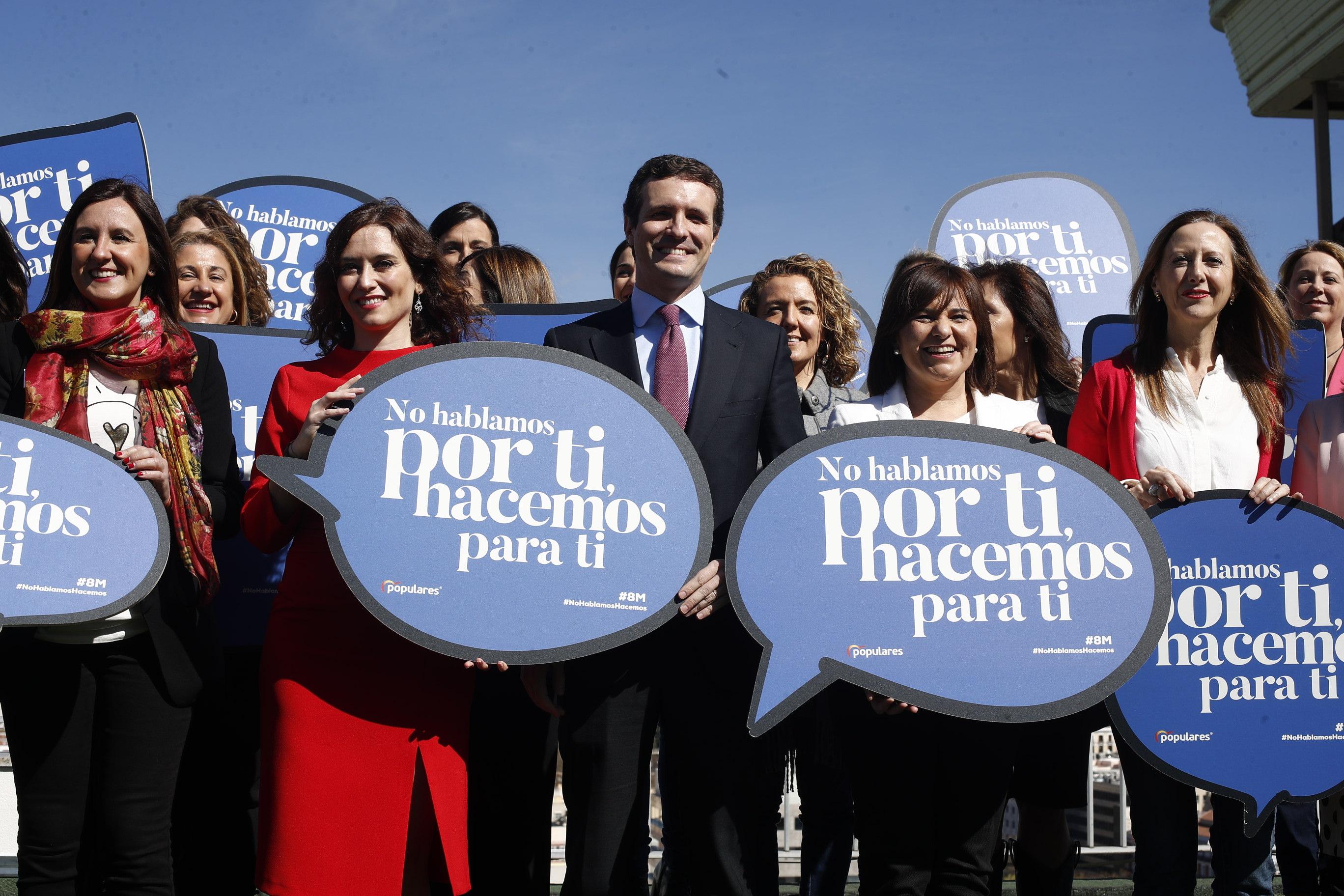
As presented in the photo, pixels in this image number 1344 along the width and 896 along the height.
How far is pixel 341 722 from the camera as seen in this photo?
253 cm

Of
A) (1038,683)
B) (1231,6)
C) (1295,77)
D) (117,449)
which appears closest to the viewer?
(1038,683)

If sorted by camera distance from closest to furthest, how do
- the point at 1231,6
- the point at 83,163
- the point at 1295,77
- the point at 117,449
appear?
the point at 117,449 → the point at 83,163 → the point at 1295,77 → the point at 1231,6

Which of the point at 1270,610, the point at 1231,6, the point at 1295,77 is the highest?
the point at 1231,6

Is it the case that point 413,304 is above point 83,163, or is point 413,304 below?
below

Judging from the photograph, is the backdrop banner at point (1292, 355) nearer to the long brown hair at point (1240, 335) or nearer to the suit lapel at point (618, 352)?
the long brown hair at point (1240, 335)

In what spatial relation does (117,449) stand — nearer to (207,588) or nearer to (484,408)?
(207,588)

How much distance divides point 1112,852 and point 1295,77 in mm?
7839

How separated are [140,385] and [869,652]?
1738 millimetres

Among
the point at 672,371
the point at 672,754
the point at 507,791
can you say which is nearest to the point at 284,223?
the point at 672,371

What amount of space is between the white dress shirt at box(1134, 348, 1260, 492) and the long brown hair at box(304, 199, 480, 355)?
1692 millimetres

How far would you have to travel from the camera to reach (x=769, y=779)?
2.80 meters

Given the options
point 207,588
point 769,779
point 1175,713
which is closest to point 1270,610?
point 1175,713

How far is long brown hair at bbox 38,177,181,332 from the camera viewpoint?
107 inches

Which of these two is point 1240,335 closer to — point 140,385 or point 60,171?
point 140,385
